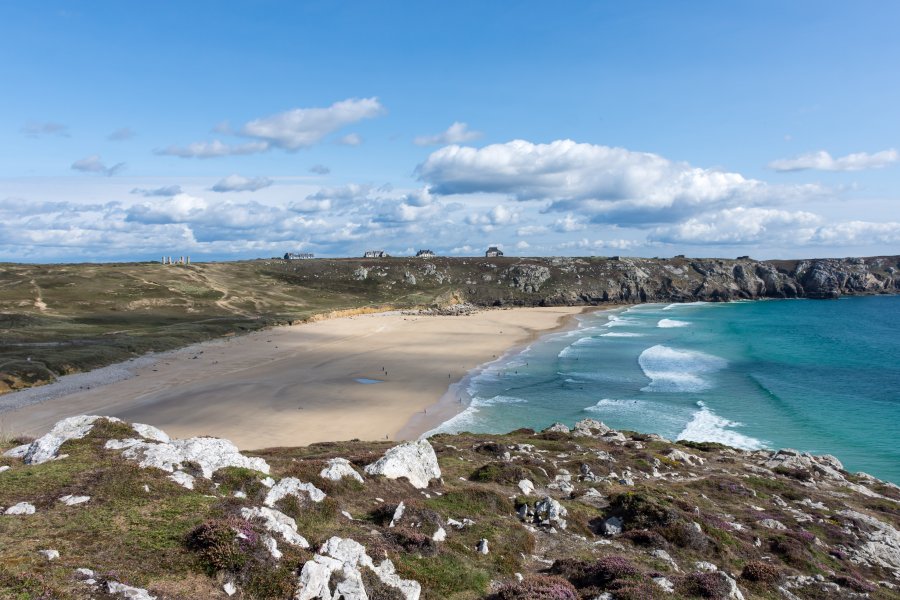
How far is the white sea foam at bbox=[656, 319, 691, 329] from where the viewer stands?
9744 centimetres

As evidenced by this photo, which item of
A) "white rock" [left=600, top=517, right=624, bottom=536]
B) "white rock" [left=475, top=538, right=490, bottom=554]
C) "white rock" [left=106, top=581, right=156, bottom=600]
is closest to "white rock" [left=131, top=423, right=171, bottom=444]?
"white rock" [left=106, top=581, right=156, bottom=600]

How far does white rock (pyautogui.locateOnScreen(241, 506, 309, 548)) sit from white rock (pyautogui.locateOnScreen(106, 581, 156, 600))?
291 centimetres

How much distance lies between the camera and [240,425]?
35.5 m

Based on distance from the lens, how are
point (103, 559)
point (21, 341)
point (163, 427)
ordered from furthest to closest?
1. point (21, 341)
2. point (163, 427)
3. point (103, 559)

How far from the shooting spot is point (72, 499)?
11.6m

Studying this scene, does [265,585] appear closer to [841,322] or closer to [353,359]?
[353,359]

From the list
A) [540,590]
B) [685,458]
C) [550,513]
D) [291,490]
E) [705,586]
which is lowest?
[685,458]

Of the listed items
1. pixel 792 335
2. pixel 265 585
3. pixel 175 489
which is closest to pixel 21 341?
pixel 175 489

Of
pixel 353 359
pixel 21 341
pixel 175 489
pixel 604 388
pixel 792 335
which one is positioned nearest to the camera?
pixel 175 489

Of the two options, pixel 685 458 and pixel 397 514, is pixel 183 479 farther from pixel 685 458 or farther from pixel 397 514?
pixel 685 458

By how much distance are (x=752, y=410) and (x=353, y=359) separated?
41353mm

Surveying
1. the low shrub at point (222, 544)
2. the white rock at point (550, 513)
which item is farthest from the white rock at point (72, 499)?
the white rock at point (550, 513)

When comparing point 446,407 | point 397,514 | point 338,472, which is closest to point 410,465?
point 338,472

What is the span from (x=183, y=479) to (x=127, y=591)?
206 inches
